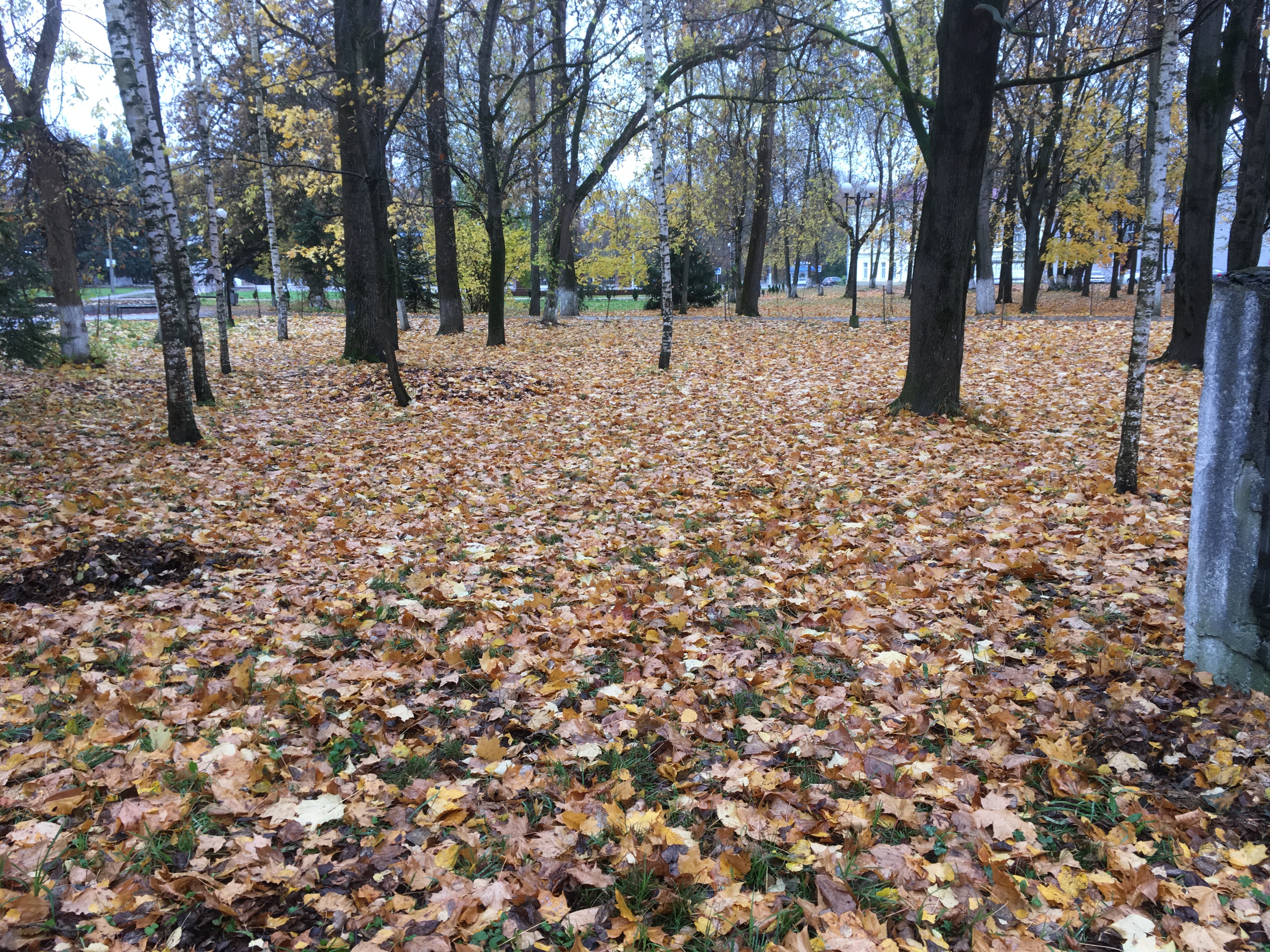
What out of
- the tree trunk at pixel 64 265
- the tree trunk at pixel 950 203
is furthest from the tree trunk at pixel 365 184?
the tree trunk at pixel 950 203

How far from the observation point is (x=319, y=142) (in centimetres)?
2052

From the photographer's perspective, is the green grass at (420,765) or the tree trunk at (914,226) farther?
the tree trunk at (914,226)

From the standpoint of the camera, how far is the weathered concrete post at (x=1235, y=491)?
3098mm

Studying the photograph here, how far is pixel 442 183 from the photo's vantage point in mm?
18938

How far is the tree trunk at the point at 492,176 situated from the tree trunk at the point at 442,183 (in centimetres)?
85

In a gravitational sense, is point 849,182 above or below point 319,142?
above

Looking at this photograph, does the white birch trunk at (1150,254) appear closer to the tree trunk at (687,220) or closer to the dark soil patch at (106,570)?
the dark soil patch at (106,570)

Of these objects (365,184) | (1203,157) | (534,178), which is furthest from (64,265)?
(1203,157)

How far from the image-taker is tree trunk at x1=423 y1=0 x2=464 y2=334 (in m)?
16.2

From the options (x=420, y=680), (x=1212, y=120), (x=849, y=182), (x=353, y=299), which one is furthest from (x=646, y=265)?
(x=420, y=680)

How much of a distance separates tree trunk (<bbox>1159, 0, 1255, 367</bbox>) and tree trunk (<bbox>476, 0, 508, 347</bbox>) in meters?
12.2

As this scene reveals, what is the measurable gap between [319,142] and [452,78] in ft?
14.0

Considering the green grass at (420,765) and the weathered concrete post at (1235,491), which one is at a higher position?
the weathered concrete post at (1235,491)

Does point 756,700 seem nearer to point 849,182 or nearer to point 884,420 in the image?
point 884,420
